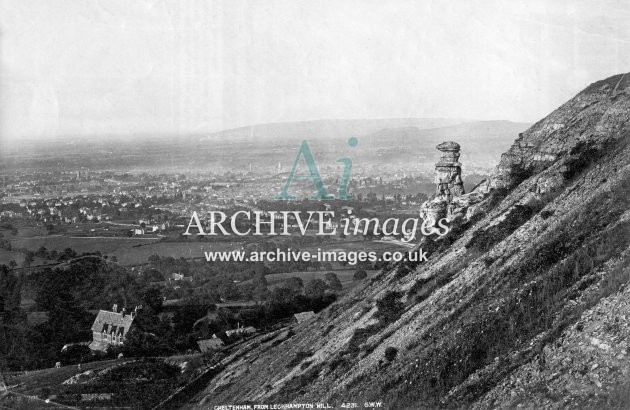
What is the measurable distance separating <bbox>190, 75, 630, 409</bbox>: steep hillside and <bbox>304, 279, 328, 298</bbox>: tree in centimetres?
513

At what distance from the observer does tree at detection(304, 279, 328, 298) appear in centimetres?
2797

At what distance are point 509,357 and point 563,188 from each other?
739 cm

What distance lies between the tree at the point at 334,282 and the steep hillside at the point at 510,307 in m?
4.17

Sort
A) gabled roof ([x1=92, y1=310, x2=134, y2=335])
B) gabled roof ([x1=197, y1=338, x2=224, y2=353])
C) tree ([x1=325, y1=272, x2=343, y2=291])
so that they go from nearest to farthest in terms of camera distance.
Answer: tree ([x1=325, y1=272, x2=343, y2=291]), gabled roof ([x1=92, y1=310, x2=134, y2=335]), gabled roof ([x1=197, y1=338, x2=224, y2=353])

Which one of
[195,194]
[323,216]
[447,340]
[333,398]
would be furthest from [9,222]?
[447,340]

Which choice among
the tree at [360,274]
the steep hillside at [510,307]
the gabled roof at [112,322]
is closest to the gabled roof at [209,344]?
the gabled roof at [112,322]

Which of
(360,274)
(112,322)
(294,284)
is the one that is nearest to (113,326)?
(112,322)

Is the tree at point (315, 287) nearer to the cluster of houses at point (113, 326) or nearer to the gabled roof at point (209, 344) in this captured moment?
the cluster of houses at point (113, 326)

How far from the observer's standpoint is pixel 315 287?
28.5 meters

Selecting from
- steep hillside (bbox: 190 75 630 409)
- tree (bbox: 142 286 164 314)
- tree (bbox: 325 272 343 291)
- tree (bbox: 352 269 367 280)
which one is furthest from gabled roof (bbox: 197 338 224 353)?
tree (bbox: 352 269 367 280)

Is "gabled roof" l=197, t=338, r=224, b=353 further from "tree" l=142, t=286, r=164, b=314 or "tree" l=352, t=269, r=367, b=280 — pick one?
"tree" l=352, t=269, r=367, b=280

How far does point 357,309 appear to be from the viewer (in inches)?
800

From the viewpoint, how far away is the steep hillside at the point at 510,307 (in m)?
10.8

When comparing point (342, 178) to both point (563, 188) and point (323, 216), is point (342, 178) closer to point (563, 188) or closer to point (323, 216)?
point (323, 216)
